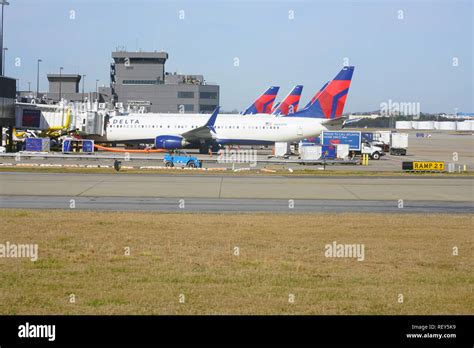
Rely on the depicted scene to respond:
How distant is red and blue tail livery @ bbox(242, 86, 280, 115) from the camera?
4080 inches

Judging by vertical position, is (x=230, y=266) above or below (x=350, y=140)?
below

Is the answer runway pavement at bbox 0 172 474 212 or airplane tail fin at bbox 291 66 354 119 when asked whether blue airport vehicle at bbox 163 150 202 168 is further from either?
airplane tail fin at bbox 291 66 354 119

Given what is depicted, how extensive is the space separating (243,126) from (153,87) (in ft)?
236

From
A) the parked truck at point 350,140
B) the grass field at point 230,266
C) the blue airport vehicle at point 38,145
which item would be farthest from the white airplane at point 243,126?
the grass field at point 230,266

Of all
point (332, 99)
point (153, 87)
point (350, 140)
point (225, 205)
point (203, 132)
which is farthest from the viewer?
point (153, 87)

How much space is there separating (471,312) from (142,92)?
13426 centimetres

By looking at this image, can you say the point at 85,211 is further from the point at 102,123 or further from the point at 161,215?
the point at 102,123

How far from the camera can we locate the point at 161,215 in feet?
82.6

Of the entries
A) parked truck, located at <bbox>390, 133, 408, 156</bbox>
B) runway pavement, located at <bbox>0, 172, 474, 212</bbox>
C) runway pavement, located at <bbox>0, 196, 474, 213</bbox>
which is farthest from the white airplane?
runway pavement, located at <bbox>0, 196, 474, 213</bbox>

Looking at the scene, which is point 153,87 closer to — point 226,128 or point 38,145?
point 226,128

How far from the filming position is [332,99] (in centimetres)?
7400

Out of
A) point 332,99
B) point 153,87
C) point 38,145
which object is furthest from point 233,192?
point 153,87

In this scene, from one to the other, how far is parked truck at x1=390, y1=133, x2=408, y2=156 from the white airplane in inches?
467

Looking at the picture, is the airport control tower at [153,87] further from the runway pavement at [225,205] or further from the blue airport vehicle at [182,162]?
the runway pavement at [225,205]
